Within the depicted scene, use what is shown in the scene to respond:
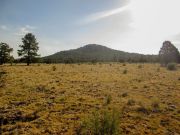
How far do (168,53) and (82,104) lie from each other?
1385 inches

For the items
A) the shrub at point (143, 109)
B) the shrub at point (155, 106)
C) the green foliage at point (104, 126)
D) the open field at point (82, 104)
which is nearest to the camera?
the green foliage at point (104, 126)

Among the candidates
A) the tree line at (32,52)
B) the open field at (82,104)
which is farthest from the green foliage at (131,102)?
the tree line at (32,52)

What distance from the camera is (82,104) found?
693 inches

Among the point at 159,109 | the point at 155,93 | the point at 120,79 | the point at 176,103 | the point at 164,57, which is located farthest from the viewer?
the point at 164,57

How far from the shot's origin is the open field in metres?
14.2

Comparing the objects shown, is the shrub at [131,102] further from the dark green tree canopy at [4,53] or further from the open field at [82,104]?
the dark green tree canopy at [4,53]

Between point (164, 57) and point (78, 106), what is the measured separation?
34909 millimetres

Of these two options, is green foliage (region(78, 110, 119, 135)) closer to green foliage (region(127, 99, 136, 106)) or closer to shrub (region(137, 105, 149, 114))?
shrub (region(137, 105, 149, 114))

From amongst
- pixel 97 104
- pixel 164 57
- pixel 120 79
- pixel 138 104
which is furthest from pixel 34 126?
pixel 164 57

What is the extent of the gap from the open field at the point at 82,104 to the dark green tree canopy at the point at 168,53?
889 inches

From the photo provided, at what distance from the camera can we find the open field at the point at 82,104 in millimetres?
14227

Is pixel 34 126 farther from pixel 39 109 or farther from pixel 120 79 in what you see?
pixel 120 79

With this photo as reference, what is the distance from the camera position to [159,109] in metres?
17.3

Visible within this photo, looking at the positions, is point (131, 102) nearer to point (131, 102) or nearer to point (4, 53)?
point (131, 102)
